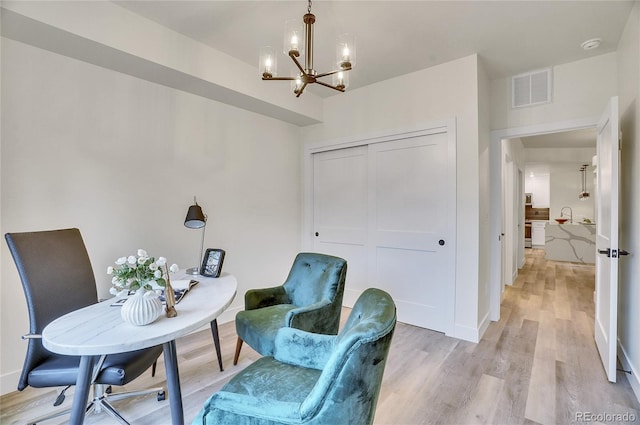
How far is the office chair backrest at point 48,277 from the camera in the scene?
1505 millimetres

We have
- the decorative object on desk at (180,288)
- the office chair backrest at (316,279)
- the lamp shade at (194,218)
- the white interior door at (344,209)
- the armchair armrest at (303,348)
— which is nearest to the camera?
the armchair armrest at (303,348)

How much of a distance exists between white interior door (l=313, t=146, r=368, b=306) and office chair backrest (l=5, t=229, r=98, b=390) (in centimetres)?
264

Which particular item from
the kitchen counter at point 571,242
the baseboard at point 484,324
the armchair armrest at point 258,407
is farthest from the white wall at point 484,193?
the kitchen counter at point 571,242

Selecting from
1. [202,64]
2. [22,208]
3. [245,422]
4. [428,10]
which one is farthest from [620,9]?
[22,208]

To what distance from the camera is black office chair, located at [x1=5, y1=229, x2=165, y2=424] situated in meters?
1.45

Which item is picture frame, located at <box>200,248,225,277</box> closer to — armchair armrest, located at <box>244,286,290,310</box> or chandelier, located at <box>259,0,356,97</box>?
armchair armrest, located at <box>244,286,290,310</box>

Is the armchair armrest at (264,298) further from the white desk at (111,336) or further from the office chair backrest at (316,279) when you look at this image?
the white desk at (111,336)

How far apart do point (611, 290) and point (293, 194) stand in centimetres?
328

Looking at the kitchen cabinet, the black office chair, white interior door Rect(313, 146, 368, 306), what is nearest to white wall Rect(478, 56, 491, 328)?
white interior door Rect(313, 146, 368, 306)

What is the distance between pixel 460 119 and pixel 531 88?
0.93 meters

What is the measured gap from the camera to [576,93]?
Answer: 2.86 m

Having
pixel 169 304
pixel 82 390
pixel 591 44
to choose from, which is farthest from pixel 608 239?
pixel 82 390

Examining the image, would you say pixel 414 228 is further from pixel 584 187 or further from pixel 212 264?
pixel 584 187

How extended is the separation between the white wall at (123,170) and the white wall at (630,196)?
3.32 meters
